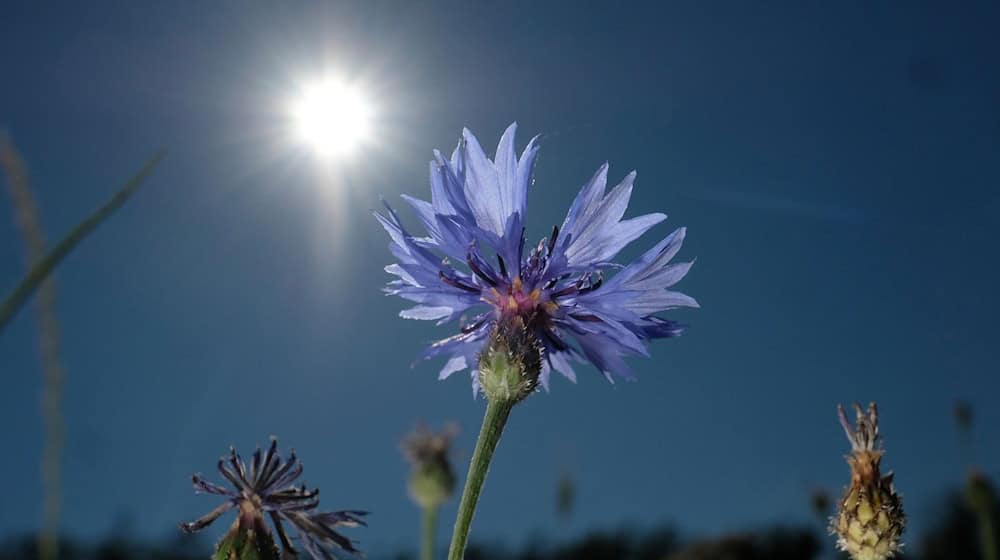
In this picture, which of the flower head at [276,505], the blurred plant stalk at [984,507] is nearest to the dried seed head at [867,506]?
the flower head at [276,505]

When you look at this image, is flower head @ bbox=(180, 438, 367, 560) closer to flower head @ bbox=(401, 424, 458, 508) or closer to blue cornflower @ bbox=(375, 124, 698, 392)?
blue cornflower @ bbox=(375, 124, 698, 392)

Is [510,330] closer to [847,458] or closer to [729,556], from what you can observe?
[847,458]

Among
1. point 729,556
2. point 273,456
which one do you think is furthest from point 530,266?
point 729,556

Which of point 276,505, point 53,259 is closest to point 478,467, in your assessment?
point 276,505

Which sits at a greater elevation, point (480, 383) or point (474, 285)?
point (474, 285)

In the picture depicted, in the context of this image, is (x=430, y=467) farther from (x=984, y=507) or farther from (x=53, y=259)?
(x=53, y=259)
